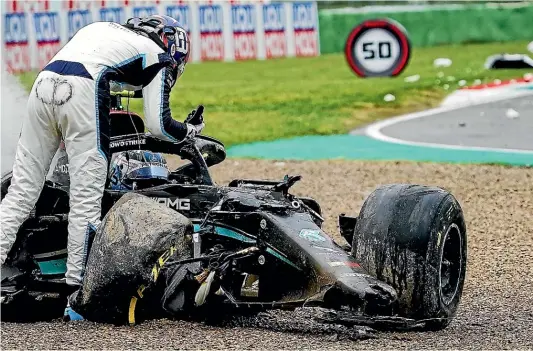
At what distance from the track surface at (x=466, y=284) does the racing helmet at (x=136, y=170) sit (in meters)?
0.90

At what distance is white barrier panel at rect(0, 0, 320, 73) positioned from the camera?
73.0ft

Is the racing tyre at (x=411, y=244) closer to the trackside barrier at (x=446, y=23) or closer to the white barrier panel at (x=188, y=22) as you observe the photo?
the white barrier panel at (x=188, y=22)

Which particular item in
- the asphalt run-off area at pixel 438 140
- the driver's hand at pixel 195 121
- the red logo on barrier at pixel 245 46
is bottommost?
the asphalt run-off area at pixel 438 140

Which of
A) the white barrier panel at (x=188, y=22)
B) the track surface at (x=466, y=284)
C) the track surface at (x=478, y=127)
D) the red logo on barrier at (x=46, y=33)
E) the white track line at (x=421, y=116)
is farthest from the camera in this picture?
the red logo on barrier at (x=46, y=33)

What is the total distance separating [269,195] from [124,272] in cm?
95

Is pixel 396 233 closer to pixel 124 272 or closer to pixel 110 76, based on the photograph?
pixel 124 272

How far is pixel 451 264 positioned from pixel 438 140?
8.26 metres

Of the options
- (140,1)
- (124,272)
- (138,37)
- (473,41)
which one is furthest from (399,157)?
(473,41)

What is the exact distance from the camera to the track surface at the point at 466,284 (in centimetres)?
538

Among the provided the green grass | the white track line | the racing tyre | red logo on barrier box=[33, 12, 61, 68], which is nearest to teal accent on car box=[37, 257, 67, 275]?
the racing tyre

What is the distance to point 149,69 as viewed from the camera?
633cm

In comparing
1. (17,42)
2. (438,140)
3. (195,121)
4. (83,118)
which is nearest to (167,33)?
(195,121)

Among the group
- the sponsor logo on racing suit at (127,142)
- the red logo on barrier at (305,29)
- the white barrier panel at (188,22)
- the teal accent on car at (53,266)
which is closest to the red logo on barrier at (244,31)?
the white barrier panel at (188,22)

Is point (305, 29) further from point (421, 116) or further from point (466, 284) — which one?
point (466, 284)
